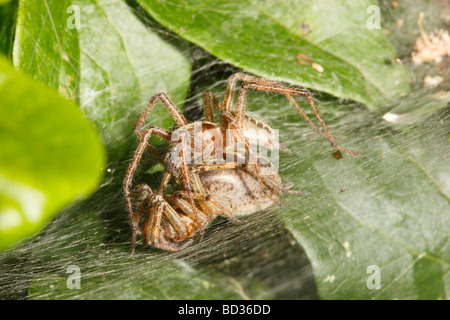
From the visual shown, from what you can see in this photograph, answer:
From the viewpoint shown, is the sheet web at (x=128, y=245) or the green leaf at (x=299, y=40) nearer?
the sheet web at (x=128, y=245)

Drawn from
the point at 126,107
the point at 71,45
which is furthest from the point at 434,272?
the point at 71,45

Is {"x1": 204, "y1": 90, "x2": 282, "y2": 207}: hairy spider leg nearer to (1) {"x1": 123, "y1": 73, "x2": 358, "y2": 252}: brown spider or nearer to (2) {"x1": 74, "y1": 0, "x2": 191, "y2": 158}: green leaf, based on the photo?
(1) {"x1": 123, "y1": 73, "x2": 358, "y2": 252}: brown spider

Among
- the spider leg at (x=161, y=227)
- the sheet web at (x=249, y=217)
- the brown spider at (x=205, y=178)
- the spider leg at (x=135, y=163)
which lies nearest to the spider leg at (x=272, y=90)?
the brown spider at (x=205, y=178)

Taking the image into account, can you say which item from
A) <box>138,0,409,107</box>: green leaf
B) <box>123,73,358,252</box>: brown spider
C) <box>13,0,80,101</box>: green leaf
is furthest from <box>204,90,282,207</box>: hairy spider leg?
<box>13,0,80,101</box>: green leaf

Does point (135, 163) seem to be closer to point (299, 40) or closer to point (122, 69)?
point (122, 69)

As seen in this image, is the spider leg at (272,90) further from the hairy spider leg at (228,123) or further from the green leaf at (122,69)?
the green leaf at (122,69)

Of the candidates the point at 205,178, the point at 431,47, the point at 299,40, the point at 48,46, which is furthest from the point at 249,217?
the point at 431,47
